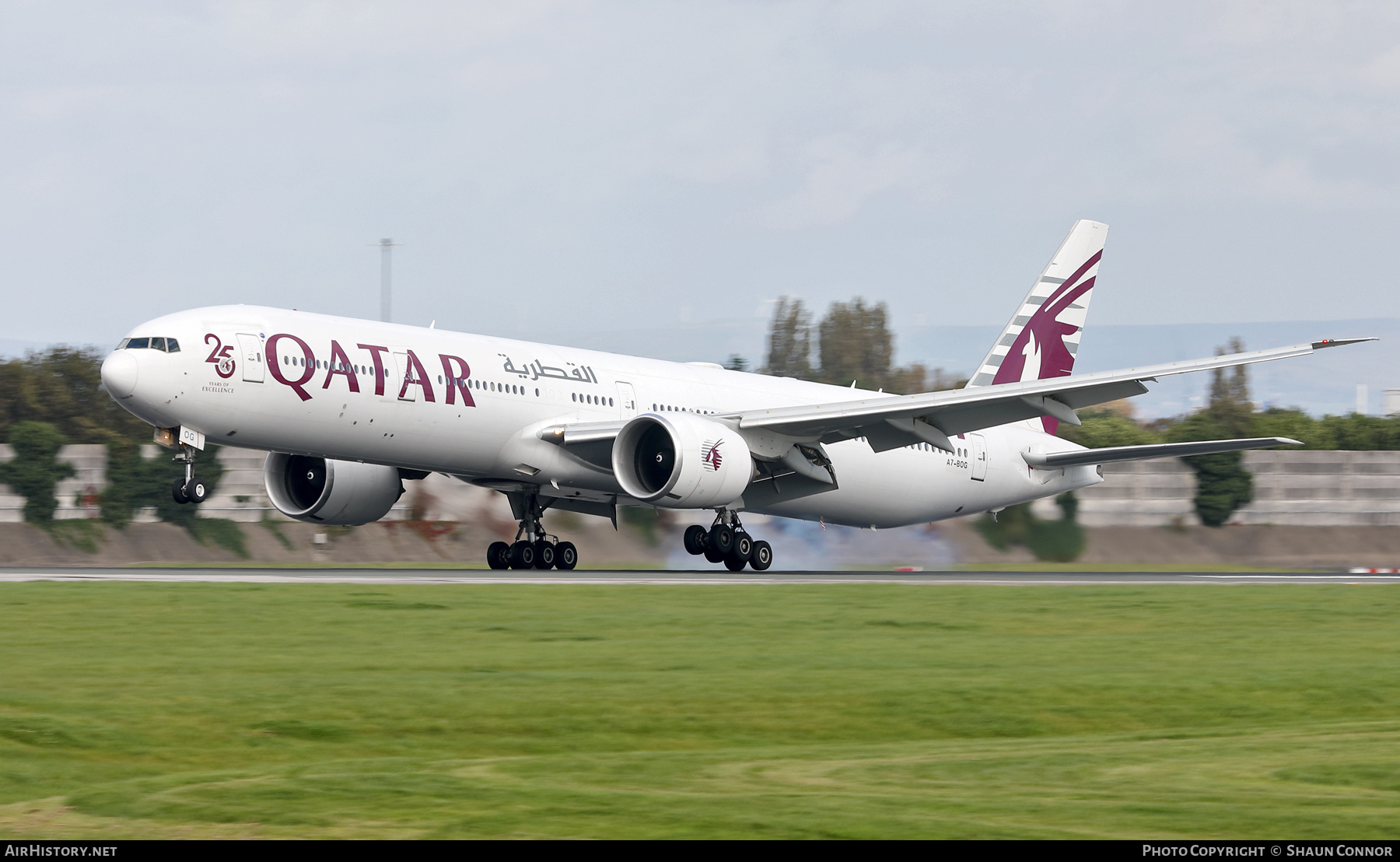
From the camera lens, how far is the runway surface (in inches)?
906

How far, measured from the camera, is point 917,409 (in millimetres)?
29797

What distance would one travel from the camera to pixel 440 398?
2752 cm

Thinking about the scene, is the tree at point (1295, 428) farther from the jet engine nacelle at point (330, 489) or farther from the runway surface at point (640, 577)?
the jet engine nacelle at point (330, 489)

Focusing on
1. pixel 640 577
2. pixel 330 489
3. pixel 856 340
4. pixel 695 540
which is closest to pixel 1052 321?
pixel 695 540

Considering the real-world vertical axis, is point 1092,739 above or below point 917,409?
below

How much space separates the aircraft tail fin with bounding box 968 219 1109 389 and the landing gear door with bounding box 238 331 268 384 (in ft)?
56.5

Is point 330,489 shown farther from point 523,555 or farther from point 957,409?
point 957,409

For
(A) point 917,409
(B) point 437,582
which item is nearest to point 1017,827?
(B) point 437,582

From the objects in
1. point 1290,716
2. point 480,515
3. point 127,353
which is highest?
point 127,353

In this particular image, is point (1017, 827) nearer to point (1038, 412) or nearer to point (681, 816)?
point (681, 816)

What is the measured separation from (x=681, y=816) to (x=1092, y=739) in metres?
4.33

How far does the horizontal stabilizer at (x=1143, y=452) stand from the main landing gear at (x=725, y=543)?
25.3 ft

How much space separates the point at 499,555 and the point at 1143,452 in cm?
1289
